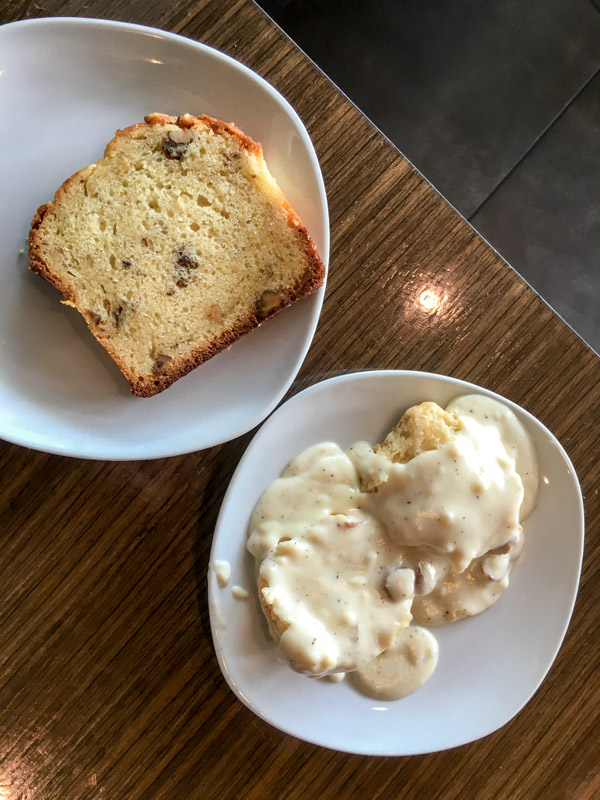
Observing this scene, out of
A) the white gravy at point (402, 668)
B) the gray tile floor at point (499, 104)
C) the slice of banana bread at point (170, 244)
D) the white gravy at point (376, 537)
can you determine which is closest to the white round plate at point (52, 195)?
the slice of banana bread at point (170, 244)


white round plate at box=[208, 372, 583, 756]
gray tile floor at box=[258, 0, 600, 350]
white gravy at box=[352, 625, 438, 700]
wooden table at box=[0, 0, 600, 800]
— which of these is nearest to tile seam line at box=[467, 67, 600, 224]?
gray tile floor at box=[258, 0, 600, 350]

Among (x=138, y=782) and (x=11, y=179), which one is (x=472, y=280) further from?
(x=138, y=782)

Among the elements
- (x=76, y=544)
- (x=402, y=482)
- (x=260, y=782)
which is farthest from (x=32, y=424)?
(x=260, y=782)

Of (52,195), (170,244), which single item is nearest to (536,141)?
(170,244)

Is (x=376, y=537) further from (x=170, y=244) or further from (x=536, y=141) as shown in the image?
(x=536, y=141)

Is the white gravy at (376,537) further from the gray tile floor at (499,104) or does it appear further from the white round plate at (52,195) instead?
the gray tile floor at (499,104)

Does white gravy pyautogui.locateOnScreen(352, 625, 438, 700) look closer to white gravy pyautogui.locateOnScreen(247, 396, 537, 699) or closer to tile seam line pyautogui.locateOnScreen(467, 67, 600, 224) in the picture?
white gravy pyautogui.locateOnScreen(247, 396, 537, 699)
